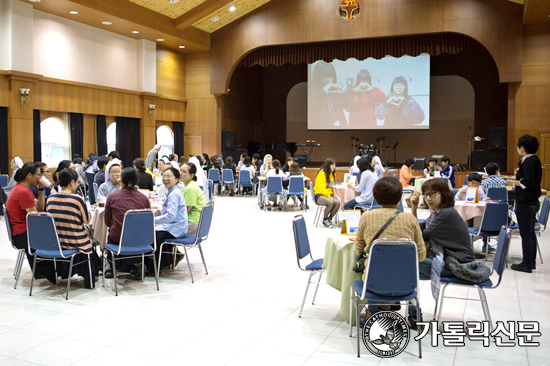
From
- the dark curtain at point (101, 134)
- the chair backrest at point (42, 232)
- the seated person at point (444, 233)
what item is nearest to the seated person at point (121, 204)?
the chair backrest at point (42, 232)

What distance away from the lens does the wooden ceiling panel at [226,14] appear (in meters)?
15.2

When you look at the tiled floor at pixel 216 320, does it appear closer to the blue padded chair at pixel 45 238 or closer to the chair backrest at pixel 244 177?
the blue padded chair at pixel 45 238

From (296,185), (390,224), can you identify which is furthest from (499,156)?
(390,224)

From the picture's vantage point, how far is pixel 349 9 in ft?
47.9

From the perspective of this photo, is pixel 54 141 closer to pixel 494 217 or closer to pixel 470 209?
pixel 470 209

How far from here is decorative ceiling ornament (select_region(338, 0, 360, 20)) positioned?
47.6 feet

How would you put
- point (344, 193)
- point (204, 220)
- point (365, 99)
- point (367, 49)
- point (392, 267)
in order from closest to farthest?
point (392, 267), point (204, 220), point (344, 193), point (367, 49), point (365, 99)

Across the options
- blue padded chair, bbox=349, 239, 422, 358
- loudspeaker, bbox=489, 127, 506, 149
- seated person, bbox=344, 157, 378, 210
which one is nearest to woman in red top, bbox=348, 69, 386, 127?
loudspeaker, bbox=489, 127, 506, 149

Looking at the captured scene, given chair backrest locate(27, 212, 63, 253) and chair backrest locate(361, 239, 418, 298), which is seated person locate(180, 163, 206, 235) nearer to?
chair backrest locate(27, 212, 63, 253)

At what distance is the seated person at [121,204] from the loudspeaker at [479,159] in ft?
40.2

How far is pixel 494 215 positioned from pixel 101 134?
1176 centimetres

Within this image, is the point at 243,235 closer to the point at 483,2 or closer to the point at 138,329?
the point at 138,329

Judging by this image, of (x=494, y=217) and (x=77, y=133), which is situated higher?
(x=77, y=133)

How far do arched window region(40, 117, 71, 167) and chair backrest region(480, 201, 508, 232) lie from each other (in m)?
11.3
